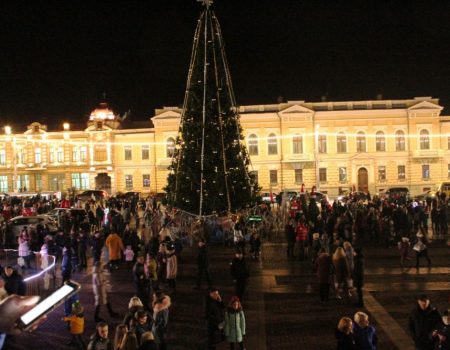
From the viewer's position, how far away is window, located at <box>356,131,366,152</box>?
54125 millimetres

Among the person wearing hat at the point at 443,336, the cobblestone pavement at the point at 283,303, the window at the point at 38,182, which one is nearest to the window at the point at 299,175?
the window at the point at 38,182

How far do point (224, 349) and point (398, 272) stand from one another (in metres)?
8.67

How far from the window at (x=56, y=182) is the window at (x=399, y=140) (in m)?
34.4

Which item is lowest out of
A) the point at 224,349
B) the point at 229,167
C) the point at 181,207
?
the point at 224,349

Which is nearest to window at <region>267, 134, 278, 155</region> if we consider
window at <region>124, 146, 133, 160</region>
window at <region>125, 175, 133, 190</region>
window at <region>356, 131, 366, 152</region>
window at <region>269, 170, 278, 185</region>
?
window at <region>269, 170, 278, 185</region>

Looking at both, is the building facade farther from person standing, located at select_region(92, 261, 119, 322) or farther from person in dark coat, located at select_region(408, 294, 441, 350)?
person in dark coat, located at select_region(408, 294, 441, 350)

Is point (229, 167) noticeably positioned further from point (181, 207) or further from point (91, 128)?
point (91, 128)

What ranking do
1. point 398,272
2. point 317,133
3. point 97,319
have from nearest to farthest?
point 97,319 < point 398,272 < point 317,133

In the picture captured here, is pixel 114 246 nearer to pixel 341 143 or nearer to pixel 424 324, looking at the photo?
pixel 424 324

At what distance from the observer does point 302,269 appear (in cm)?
1852

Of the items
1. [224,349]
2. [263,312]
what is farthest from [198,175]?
[224,349]

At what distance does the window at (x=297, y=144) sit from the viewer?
A: 54.1 meters

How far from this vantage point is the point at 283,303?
14.0 m

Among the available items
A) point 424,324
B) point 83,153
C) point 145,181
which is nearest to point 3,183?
point 83,153
